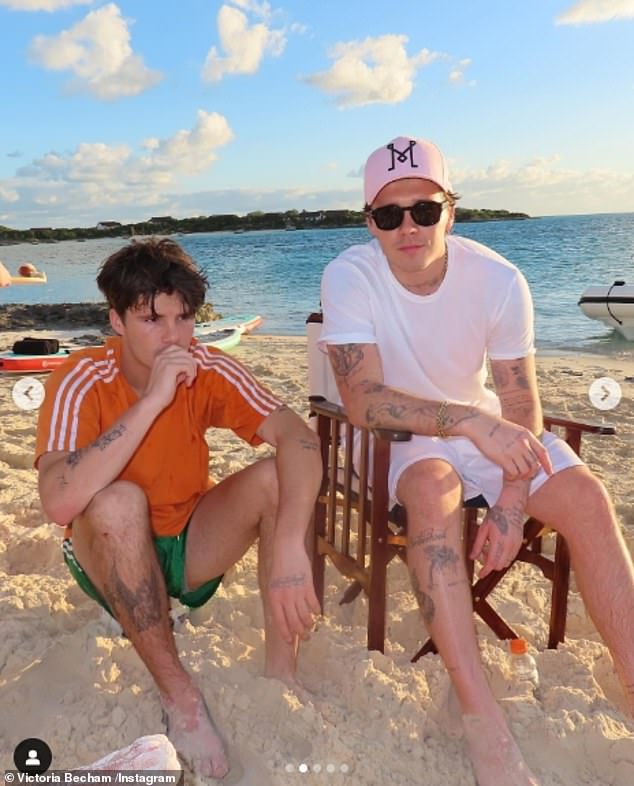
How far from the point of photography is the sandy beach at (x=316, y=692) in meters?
2.13

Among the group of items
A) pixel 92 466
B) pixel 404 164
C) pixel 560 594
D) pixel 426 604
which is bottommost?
pixel 560 594

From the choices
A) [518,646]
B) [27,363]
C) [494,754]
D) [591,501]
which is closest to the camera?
[494,754]

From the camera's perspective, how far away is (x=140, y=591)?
7.16 feet

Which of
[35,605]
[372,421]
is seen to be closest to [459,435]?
[372,421]

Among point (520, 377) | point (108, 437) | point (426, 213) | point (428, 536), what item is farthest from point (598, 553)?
point (108, 437)

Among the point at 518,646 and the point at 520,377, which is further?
the point at 520,377

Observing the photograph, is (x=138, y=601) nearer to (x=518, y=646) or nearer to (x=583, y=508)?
(x=518, y=646)

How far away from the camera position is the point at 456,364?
2.76m

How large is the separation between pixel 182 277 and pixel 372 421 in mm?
751

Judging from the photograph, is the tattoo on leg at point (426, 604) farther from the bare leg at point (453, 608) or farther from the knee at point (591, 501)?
the knee at point (591, 501)

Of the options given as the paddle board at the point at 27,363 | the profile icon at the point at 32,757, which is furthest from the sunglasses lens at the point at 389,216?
the paddle board at the point at 27,363

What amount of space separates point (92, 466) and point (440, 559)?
1.02 metres

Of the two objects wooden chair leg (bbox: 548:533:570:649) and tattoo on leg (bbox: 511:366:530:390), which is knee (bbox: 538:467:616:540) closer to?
wooden chair leg (bbox: 548:533:570:649)

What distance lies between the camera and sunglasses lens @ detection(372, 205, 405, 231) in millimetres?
2664
